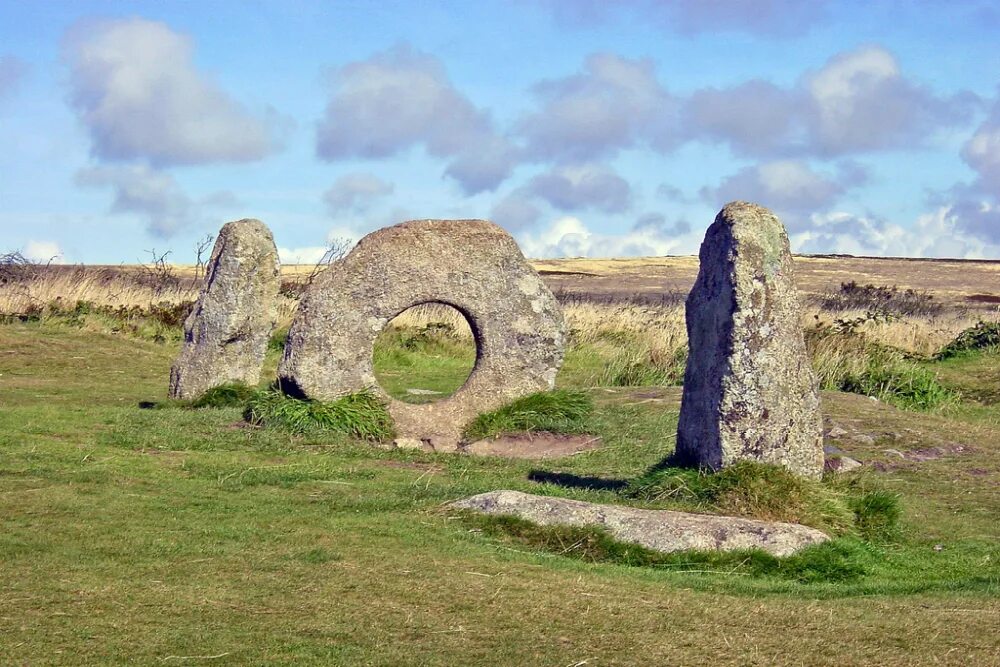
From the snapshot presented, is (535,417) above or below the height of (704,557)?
above

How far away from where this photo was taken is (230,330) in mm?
19453

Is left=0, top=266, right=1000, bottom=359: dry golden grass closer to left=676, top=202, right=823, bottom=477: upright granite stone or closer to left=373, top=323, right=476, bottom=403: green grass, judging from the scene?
left=373, top=323, right=476, bottom=403: green grass

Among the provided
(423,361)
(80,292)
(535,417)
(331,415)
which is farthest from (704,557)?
(80,292)

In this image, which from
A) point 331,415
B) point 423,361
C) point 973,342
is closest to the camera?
point 331,415

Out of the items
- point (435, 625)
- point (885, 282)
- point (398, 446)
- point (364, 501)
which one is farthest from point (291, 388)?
point (885, 282)

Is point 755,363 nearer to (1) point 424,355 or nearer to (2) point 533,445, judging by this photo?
(2) point 533,445

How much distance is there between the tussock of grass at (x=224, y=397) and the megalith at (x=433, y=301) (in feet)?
6.87

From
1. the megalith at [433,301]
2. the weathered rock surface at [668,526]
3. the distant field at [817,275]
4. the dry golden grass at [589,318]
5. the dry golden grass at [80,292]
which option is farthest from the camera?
the distant field at [817,275]

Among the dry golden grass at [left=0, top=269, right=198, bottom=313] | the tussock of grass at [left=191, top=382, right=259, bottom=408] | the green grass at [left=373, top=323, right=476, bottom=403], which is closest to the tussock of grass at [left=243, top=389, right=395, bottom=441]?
the tussock of grass at [left=191, top=382, right=259, bottom=408]

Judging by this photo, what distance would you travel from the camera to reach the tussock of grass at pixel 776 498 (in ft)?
36.3

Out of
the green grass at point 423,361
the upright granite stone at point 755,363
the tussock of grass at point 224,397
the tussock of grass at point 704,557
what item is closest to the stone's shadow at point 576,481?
the upright granite stone at point 755,363

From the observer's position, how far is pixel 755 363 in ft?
37.6

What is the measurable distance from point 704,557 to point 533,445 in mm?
6675

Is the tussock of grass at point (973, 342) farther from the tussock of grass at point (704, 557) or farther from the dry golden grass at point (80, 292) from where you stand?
the dry golden grass at point (80, 292)
